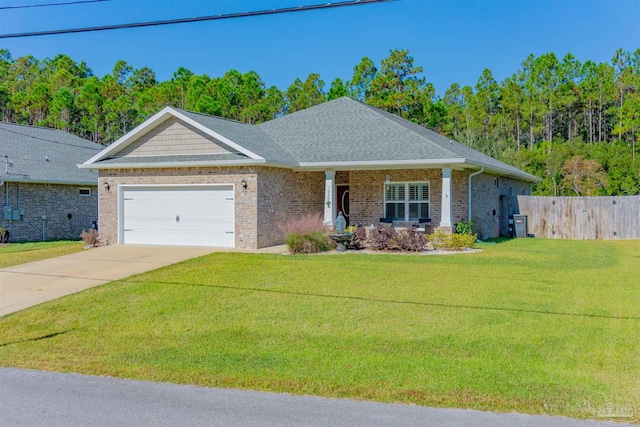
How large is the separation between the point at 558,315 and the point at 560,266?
17.6 feet

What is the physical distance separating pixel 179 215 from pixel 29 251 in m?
5.01

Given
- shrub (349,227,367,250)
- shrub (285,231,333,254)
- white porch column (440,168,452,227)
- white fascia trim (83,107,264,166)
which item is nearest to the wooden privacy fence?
white porch column (440,168,452,227)

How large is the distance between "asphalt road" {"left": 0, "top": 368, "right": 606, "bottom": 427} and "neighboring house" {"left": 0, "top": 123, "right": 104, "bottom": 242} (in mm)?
18082

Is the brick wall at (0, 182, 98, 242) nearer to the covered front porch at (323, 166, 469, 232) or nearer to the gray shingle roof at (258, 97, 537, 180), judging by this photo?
the gray shingle roof at (258, 97, 537, 180)

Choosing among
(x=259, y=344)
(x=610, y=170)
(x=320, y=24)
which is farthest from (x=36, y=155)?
(x=610, y=170)

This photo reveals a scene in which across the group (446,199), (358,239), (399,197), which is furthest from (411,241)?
(399,197)

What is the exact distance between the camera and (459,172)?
19.9 meters

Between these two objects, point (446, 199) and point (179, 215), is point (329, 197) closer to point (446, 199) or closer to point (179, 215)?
point (446, 199)

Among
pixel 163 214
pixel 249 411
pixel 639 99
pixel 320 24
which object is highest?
pixel 639 99

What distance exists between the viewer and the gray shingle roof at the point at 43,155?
74.5 feet

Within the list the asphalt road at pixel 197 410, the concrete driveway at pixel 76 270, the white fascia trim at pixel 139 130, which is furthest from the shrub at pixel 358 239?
the asphalt road at pixel 197 410

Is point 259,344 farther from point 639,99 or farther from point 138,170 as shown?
point 639,99

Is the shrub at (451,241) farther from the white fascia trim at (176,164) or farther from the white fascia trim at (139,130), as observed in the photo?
the white fascia trim at (139,130)

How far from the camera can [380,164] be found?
1808 cm
